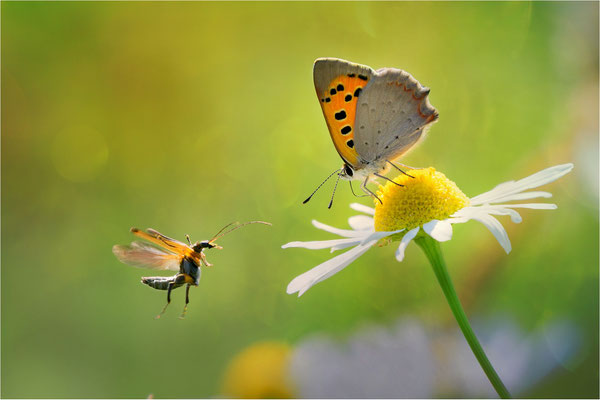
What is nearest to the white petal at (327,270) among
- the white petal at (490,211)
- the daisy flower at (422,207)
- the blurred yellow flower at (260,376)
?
the daisy flower at (422,207)

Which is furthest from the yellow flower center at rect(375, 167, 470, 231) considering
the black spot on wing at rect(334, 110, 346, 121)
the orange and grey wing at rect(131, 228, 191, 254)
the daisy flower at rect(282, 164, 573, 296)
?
the orange and grey wing at rect(131, 228, 191, 254)

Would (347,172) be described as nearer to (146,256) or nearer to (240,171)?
(146,256)

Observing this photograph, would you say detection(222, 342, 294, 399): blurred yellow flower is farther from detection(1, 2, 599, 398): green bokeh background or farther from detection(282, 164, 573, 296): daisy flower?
detection(282, 164, 573, 296): daisy flower

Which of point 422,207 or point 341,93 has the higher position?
point 341,93

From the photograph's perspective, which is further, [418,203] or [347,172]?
[347,172]

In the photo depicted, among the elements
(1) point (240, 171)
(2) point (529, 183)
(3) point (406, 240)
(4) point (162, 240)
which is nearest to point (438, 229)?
Answer: (3) point (406, 240)

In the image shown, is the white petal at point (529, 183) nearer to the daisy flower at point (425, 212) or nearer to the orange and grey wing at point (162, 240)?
the daisy flower at point (425, 212)

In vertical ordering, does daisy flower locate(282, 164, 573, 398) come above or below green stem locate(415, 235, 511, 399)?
above
